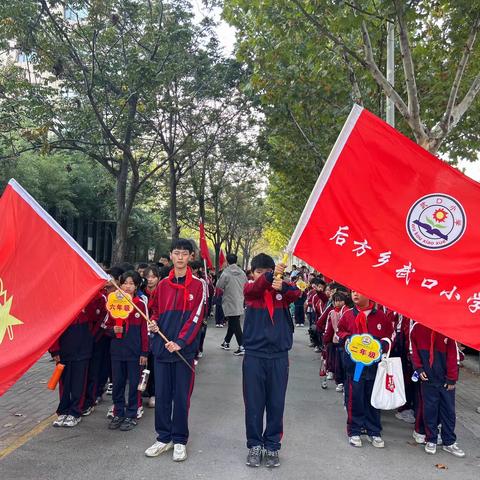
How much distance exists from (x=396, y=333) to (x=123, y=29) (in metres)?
8.64

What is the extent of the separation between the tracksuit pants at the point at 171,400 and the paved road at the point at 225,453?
201 mm

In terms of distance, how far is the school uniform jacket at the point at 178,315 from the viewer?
4754 millimetres

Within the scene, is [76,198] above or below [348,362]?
above

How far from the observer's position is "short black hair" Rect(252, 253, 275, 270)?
4.83m

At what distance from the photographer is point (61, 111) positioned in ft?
37.1

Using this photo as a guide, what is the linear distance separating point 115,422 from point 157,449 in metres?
0.93

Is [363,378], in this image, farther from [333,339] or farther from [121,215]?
[121,215]

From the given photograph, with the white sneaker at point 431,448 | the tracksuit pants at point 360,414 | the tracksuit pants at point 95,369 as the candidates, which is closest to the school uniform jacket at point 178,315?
the tracksuit pants at point 95,369

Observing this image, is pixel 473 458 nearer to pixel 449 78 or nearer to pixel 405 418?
pixel 405 418

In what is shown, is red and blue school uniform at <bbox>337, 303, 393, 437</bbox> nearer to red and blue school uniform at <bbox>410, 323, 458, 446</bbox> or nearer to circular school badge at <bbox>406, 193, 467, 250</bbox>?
red and blue school uniform at <bbox>410, 323, 458, 446</bbox>

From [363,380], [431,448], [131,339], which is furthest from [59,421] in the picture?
[431,448]

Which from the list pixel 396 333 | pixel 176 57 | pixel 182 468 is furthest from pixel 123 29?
pixel 182 468

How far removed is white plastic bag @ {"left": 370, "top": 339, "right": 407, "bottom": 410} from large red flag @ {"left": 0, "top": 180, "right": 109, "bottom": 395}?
286 cm

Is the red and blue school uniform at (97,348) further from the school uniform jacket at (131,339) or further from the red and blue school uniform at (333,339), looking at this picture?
the red and blue school uniform at (333,339)
